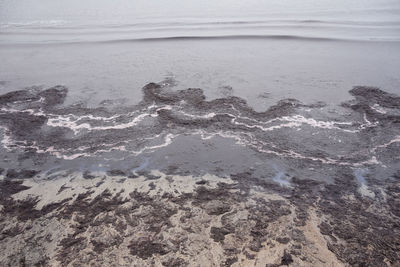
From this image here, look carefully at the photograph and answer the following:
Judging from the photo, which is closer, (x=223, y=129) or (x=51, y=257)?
(x=51, y=257)

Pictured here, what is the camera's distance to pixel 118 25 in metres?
14.4

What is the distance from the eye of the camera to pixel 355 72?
732cm

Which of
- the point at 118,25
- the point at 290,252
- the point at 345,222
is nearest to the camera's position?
the point at 290,252

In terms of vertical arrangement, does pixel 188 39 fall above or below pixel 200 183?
above

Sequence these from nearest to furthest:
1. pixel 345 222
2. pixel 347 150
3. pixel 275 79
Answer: pixel 345 222, pixel 347 150, pixel 275 79

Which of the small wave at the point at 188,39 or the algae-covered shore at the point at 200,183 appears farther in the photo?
the small wave at the point at 188,39

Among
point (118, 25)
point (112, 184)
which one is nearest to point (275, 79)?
point (112, 184)

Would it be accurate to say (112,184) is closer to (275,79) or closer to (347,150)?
(347,150)

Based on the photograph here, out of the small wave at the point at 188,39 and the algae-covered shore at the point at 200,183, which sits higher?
the small wave at the point at 188,39

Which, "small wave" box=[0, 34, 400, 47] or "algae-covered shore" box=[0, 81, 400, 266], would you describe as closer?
"algae-covered shore" box=[0, 81, 400, 266]

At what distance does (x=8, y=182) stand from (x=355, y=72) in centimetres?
789

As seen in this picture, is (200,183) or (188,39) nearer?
(200,183)

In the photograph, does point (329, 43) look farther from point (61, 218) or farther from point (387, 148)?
point (61, 218)

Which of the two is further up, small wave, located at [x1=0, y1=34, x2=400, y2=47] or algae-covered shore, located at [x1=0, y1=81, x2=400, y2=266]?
small wave, located at [x1=0, y1=34, x2=400, y2=47]
